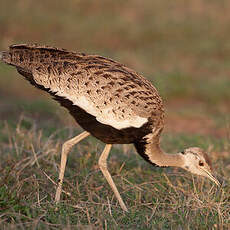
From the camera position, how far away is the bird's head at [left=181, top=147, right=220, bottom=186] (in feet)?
14.7

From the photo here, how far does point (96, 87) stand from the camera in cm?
394

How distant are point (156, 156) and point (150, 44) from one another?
6.75 m

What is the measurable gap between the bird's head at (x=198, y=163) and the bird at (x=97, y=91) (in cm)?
50

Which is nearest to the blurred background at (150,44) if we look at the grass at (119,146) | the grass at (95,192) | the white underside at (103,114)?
the grass at (119,146)

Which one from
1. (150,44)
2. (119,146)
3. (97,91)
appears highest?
(150,44)

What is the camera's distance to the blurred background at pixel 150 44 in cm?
731

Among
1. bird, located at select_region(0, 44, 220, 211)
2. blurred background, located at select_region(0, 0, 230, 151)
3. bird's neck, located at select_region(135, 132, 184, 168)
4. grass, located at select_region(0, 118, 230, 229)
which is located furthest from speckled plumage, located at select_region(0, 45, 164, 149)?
blurred background, located at select_region(0, 0, 230, 151)

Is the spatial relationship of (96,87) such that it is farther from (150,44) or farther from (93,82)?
(150,44)

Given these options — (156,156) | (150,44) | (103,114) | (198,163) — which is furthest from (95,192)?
(150,44)

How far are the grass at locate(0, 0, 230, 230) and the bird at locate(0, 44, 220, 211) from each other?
330 millimetres

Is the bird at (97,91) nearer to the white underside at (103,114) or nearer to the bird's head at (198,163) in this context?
the white underside at (103,114)

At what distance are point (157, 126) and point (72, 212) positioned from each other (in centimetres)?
101

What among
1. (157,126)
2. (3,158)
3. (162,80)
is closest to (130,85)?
(157,126)

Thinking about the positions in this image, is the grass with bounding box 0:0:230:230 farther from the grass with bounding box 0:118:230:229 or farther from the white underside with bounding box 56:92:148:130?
the white underside with bounding box 56:92:148:130
